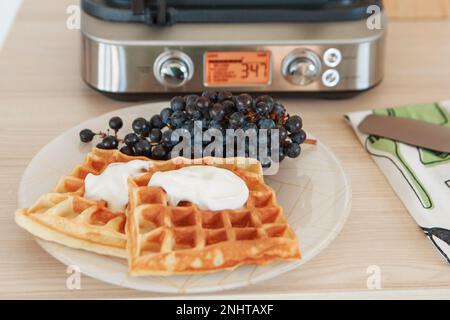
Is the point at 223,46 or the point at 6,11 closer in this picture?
the point at 223,46

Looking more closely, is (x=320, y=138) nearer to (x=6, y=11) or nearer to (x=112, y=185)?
(x=112, y=185)

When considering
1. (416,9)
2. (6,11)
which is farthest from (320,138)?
(6,11)

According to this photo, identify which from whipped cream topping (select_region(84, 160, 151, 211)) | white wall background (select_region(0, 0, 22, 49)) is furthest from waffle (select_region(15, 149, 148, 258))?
white wall background (select_region(0, 0, 22, 49))

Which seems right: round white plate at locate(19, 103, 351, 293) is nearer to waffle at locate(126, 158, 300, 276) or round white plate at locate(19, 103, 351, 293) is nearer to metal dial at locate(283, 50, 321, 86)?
waffle at locate(126, 158, 300, 276)

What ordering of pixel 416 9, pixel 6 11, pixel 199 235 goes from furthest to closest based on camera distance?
pixel 6 11 < pixel 416 9 < pixel 199 235

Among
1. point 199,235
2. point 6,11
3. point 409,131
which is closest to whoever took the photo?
point 199,235
